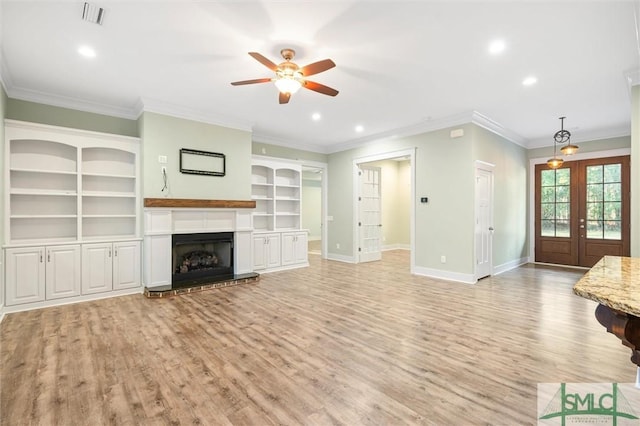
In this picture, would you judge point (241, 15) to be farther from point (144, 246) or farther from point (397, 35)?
point (144, 246)

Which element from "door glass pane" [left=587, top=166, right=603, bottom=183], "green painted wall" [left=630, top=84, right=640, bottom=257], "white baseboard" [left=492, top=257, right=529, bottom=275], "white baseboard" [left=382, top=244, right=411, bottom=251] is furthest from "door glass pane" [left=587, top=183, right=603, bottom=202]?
"white baseboard" [left=382, top=244, right=411, bottom=251]

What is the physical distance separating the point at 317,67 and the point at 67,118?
414 centimetres

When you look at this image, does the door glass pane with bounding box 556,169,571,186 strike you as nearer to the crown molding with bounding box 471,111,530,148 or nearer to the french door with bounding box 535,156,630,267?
the french door with bounding box 535,156,630,267

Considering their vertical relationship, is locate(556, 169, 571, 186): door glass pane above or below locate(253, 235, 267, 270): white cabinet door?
above

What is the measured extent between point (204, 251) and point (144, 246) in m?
1.03

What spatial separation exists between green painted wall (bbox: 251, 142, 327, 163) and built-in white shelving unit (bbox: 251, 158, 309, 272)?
0.28 metres

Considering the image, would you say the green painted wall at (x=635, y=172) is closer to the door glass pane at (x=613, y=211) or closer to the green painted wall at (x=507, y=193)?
the green painted wall at (x=507, y=193)

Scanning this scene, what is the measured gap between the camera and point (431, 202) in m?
5.82

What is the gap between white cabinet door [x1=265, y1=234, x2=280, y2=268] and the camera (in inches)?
251

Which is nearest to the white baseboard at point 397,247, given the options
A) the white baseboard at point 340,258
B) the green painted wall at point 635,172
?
the white baseboard at point 340,258

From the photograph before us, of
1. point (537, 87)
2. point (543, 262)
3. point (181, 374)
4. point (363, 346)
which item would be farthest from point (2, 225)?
point (543, 262)

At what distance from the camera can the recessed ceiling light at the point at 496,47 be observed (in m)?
3.01

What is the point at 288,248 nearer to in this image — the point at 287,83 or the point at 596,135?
the point at 287,83

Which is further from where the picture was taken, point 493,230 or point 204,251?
point 493,230
